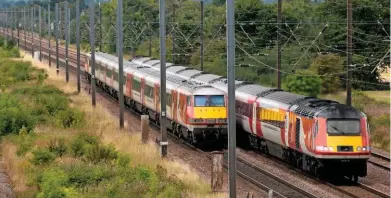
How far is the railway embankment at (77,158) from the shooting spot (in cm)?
2025

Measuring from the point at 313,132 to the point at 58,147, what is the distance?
8694mm

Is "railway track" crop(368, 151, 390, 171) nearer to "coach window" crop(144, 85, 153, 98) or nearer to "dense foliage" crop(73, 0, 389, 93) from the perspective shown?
"coach window" crop(144, 85, 153, 98)

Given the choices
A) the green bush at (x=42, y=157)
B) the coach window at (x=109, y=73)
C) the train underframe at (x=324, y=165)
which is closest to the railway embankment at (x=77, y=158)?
the green bush at (x=42, y=157)

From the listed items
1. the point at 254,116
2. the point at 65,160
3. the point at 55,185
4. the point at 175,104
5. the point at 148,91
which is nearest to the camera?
the point at 55,185

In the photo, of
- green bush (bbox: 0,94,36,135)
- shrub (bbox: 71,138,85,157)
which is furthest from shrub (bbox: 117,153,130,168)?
green bush (bbox: 0,94,36,135)

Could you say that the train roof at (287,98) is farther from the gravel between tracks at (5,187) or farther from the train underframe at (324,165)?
the gravel between tracks at (5,187)

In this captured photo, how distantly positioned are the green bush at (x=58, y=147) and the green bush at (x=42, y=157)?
112cm

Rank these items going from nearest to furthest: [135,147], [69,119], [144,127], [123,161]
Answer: [123,161] → [135,147] → [144,127] → [69,119]

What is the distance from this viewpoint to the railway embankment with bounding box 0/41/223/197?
20.2 metres

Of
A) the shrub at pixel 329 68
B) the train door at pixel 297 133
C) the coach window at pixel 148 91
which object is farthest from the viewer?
the shrub at pixel 329 68

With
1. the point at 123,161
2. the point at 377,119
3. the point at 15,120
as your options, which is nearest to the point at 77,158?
the point at 123,161

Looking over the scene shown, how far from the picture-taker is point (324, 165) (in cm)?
2509

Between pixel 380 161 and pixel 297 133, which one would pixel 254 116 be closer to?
pixel 297 133

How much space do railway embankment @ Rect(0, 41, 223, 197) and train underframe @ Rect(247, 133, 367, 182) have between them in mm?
3908
